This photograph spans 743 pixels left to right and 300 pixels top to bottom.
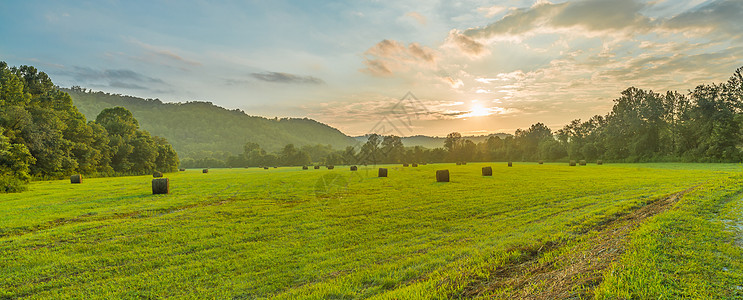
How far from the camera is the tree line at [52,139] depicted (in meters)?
29.2

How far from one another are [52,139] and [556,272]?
179 ft

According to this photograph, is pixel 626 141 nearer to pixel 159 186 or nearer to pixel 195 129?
pixel 159 186

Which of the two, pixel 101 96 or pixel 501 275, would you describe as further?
pixel 101 96

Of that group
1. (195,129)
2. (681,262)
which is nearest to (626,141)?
(681,262)

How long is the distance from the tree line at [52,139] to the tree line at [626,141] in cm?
3403

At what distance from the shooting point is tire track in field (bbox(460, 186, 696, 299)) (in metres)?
3.82

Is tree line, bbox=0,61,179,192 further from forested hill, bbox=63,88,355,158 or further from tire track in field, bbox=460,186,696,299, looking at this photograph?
forested hill, bbox=63,88,355,158

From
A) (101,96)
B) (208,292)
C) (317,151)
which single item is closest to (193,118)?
(101,96)

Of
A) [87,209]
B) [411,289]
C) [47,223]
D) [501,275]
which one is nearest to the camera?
[411,289]

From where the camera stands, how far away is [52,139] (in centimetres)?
3659

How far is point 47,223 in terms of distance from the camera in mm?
10500

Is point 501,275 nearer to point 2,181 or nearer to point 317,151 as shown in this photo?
point 2,181

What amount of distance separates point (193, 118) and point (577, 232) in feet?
730

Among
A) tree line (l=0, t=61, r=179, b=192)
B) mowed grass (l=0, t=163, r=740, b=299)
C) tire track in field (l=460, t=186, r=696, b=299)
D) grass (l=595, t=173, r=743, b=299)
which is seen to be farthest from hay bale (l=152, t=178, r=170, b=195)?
grass (l=595, t=173, r=743, b=299)
